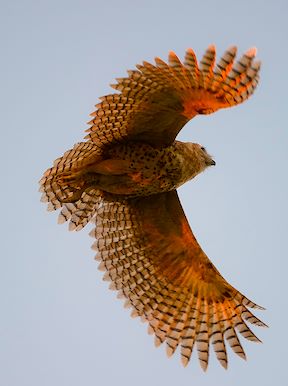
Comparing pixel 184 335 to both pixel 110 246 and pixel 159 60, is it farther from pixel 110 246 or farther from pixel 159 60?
pixel 159 60

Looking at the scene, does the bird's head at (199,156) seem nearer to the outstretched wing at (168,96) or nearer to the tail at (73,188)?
the outstretched wing at (168,96)

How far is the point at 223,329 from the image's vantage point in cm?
995

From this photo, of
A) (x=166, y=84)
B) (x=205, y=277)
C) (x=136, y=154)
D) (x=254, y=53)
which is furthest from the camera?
(x=205, y=277)

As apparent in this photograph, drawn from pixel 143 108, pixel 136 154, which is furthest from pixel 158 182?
pixel 143 108

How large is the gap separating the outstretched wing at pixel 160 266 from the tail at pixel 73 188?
20 cm

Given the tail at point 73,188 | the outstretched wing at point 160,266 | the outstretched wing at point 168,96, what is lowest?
the outstretched wing at point 160,266

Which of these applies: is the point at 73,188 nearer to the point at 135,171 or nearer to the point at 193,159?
the point at 135,171

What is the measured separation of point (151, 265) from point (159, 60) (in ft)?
10.3

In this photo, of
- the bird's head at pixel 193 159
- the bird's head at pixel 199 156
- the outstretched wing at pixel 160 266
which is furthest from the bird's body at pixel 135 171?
the outstretched wing at pixel 160 266

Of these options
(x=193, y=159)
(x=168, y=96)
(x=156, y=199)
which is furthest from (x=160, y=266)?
(x=168, y=96)

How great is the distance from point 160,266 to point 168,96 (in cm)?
256

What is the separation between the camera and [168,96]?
8.83 m

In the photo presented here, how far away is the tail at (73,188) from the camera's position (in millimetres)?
9633

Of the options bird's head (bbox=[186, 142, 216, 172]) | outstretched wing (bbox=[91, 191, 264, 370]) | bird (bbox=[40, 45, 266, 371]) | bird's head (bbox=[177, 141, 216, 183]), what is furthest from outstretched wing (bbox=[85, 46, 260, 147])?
outstretched wing (bbox=[91, 191, 264, 370])
